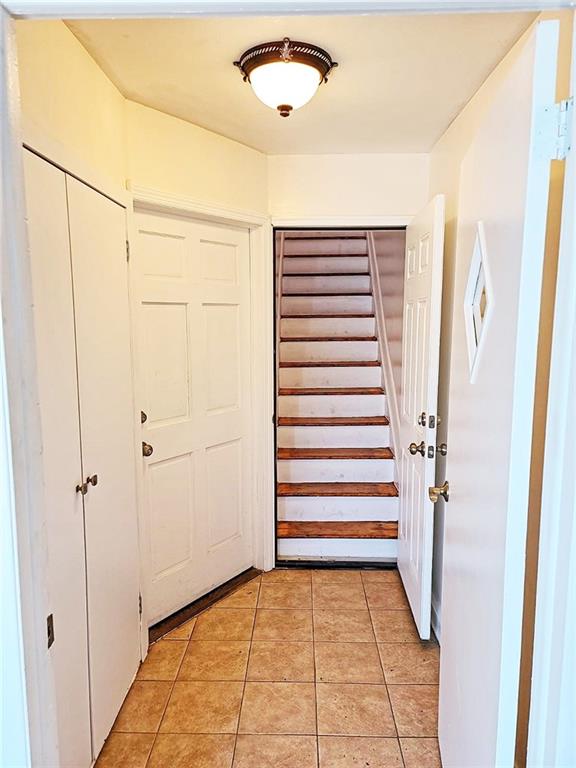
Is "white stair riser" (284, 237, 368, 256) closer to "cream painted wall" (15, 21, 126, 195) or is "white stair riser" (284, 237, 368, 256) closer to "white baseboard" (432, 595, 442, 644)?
"cream painted wall" (15, 21, 126, 195)

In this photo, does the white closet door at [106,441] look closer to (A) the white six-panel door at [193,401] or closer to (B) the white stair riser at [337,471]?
(A) the white six-panel door at [193,401]

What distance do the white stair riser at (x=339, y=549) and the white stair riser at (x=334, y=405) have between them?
997mm

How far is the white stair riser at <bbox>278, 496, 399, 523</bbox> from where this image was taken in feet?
10.6

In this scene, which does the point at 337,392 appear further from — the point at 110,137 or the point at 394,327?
the point at 110,137

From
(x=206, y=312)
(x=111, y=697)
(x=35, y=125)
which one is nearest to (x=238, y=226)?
(x=206, y=312)

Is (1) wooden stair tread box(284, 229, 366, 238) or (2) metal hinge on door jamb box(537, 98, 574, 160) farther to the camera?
(1) wooden stair tread box(284, 229, 366, 238)

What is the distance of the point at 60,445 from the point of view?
1.46m

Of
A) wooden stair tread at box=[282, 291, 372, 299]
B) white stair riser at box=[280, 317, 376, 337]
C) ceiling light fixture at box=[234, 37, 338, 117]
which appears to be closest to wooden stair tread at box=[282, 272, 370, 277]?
wooden stair tread at box=[282, 291, 372, 299]

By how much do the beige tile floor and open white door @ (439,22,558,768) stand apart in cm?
45

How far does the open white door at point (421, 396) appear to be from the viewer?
2146 mm

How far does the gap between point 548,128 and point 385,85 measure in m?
1.26

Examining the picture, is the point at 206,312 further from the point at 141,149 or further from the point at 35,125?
the point at 35,125

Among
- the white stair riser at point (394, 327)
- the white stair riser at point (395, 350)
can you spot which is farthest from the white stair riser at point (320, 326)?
the white stair riser at point (395, 350)

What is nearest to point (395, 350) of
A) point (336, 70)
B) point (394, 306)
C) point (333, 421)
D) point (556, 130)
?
point (394, 306)
